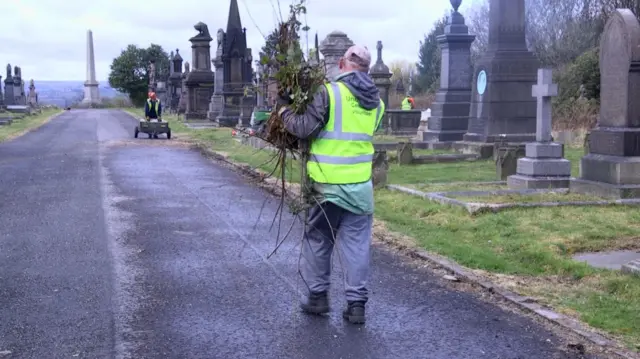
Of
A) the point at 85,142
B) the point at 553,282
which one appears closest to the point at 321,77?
the point at 553,282

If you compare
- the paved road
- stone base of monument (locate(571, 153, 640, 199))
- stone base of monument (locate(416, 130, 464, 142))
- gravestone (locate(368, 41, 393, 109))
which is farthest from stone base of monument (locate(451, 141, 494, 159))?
gravestone (locate(368, 41, 393, 109))

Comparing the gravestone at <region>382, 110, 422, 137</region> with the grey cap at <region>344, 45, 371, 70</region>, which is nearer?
the grey cap at <region>344, 45, 371, 70</region>

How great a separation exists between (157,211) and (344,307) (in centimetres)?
549

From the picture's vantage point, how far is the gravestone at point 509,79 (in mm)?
18953

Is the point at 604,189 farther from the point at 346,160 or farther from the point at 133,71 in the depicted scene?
the point at 133,71

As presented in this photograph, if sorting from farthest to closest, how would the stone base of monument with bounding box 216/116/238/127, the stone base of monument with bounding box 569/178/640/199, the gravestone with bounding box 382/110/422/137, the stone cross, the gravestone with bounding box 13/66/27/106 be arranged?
the gravestone with bounding box 13/66/27/106 → the stone base of monument with bounding box 216/116/238/127 → the gravestone with bounding box 382/110/422/137 → the stone cross → the stone base of monument with bounding box 569/178/640/199

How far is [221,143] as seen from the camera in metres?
25.0

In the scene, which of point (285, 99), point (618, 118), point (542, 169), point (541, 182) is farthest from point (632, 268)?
point (542, 169)

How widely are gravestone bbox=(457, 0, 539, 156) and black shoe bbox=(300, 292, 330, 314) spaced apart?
13.7m

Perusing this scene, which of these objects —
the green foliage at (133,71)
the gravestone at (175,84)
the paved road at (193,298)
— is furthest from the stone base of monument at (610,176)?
the green foliage at (133,71)

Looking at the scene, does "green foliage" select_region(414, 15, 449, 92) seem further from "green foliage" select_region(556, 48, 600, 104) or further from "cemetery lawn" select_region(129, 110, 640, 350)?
"cemetery lawn" select_region(129, 110, 640, 350)

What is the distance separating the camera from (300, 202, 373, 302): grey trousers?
5750mm

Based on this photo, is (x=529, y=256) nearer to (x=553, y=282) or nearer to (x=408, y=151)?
(x=553, y=282)

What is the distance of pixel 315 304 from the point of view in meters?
5.86
